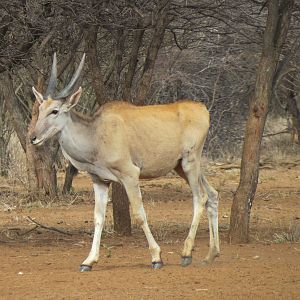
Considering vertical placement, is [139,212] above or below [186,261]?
above

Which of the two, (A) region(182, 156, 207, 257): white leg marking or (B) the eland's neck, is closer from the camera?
(B) the eland's neck

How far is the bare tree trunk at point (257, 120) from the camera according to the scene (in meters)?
13.2

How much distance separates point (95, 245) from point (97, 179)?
75 cm

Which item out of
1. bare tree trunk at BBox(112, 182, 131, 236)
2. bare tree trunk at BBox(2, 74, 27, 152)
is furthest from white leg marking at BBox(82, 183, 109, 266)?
bare tree trunk at BBox(2, 74, 27, 152)

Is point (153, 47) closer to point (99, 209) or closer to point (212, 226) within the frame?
point (212, 226)

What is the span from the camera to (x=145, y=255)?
12.4 metres

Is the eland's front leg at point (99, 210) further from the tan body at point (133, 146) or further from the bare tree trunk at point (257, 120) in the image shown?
the bare tree trunk at point (257, 120)

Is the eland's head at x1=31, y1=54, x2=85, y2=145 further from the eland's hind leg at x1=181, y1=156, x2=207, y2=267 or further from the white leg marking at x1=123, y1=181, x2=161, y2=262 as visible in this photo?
the eland's hind leg at x1=181, y1=156, x2=207, y2=267

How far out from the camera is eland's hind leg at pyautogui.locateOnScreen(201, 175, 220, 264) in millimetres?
11367

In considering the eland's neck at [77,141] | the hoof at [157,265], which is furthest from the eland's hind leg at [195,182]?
the eland's neck at [77,141]

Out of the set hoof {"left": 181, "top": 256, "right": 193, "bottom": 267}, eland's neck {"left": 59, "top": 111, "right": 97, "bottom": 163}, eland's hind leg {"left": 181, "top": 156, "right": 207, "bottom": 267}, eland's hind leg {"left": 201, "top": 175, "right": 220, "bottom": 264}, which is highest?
eland's neck {"left": 59, "top": 111, "right": 97, "bottom": 163}

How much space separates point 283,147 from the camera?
3378 cm

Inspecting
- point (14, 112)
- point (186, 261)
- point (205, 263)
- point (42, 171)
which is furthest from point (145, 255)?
point (14, 112)

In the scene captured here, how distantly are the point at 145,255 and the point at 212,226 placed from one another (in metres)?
1.15
